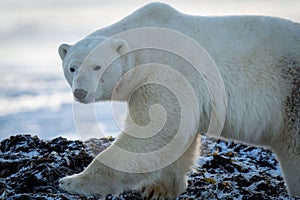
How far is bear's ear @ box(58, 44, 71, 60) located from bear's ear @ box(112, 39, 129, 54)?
601mm

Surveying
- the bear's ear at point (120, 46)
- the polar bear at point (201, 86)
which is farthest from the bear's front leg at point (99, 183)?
the bear's ear at point (120, 46)

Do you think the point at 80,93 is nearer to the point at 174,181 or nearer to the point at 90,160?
the point at 174,181

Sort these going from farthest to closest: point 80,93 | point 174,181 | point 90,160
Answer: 1. point 90,160
2. point 174,181
3. point 80,93

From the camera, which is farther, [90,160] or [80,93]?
[90,160]

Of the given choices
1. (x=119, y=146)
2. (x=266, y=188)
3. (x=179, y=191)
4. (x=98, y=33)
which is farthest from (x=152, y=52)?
(x=266, y=188)

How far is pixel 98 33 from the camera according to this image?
7.84m

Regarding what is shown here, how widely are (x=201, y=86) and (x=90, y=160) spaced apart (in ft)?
7.09

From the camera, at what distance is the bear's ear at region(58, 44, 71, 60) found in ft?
25.4

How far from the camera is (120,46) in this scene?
7.55 m

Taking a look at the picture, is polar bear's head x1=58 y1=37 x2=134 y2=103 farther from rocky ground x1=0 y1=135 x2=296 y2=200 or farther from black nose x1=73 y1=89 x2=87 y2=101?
rocky ground x1=0 y1=135 x2=296 y2=200

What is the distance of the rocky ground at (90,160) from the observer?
7.64 m

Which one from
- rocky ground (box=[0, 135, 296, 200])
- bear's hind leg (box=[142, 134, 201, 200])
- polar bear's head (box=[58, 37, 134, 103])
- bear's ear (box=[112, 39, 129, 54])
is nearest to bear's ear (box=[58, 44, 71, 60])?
polar bear's head (box=[58, 37, 134, 103])

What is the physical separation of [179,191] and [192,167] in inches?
13.7

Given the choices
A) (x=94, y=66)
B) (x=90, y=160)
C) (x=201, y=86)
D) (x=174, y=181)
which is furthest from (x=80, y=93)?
(x=90, y=160)
